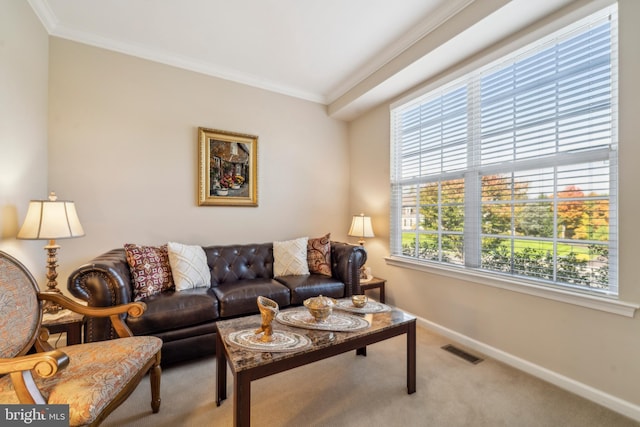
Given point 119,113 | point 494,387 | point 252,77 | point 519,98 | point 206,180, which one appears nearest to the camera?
point 494,387

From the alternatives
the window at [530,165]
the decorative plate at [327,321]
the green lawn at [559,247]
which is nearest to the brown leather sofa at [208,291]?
the decorative plate at [327,321]

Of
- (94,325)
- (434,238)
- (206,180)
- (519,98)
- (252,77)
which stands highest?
(252,77)

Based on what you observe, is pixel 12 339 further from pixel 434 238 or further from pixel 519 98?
pixel 519 98

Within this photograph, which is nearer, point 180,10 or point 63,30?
point 180,10

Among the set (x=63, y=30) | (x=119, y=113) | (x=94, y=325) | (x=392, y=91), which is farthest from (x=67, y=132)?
(x=392, y=91)

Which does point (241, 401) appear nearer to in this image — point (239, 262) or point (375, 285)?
point (239, 262)

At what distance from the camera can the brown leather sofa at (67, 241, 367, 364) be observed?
1919mm

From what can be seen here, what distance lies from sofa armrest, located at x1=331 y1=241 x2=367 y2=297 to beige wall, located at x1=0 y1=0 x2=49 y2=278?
2699mm

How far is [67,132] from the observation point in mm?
2559

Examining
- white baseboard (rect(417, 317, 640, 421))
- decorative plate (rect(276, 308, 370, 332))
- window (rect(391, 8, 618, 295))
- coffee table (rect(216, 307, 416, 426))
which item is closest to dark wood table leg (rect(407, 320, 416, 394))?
coffee table (rect(216, 307, 416, 426))

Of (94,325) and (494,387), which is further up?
(94,325)

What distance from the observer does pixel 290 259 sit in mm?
3119

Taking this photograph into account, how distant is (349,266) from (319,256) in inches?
15.9

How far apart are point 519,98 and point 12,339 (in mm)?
3480
